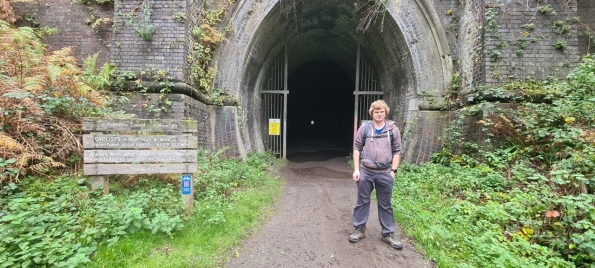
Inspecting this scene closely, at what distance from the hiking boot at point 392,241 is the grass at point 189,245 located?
178 cm

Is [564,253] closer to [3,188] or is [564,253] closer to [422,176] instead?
[422,176]

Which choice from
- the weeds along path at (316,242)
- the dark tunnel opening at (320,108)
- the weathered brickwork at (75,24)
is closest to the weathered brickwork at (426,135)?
the weeds along path at (316,242)

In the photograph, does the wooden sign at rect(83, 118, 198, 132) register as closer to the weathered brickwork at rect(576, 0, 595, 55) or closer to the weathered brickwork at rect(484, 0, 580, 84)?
the weathered brickwork at rect(484, 0, 580, 84)

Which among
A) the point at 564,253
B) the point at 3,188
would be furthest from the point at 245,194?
the point at 564,253

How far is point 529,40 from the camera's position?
19.4 ft

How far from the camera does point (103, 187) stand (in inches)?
144

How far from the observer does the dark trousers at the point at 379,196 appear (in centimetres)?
327

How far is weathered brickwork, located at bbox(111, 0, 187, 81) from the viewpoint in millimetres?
6012

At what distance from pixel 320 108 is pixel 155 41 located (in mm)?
17755

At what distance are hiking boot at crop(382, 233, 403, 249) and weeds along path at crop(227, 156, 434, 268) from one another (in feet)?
0.19

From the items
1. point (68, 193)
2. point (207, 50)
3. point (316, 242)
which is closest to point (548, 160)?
point (316, 242)

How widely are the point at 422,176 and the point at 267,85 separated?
7523mm

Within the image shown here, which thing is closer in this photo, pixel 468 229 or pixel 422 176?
pixel 468 229

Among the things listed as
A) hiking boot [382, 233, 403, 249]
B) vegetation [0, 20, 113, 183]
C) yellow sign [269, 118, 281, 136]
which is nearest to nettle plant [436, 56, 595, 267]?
hiking boot [382, 233, 403, 249]
